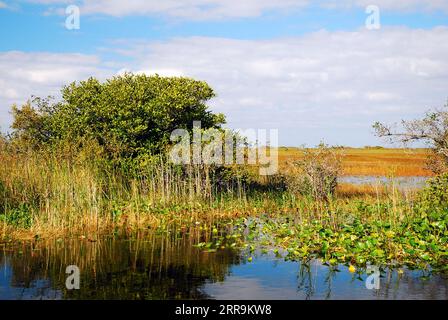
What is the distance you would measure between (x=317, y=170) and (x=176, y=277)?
490 inches

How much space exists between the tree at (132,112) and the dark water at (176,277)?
8.18 metres

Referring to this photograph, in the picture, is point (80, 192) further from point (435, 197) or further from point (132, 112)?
point (435, 197)

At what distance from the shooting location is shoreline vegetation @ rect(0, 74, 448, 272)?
12.6m

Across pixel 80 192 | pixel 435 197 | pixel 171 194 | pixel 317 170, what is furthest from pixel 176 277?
pixel 317 170

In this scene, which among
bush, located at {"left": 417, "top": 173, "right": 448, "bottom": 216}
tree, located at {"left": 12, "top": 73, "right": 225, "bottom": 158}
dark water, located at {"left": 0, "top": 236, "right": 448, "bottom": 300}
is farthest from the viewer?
tree, located at {"left": 12, "top": 73, "right": 225, "bottom": 158}

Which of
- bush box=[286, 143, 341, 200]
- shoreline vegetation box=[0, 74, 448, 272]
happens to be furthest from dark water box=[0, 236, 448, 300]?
bush box=[286, 143, 341, 200]

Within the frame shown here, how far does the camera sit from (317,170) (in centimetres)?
2159

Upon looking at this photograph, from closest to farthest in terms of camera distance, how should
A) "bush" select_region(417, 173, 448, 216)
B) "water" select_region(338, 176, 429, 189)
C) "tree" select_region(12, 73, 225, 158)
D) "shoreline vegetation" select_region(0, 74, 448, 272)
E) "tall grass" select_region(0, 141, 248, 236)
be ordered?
"shoreline vegetation" select_region(0, 74, 448, 272), "bush" select_region(417, 173, 448, 216), "tall grass" select_region(0, 141, 248, 236), "water" select_region(338, 176, 429, 189), "tree" select_region(12, 73, 225, 158)

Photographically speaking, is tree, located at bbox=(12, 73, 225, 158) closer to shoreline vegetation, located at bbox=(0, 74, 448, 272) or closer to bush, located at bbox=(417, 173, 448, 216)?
shoreline vegetation, located at bbox=(0, 74, 448, 272)

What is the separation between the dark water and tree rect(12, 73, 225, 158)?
26.8 feet

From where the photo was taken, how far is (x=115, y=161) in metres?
20.7

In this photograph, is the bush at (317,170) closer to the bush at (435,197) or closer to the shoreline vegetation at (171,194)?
the shoreline vegetation at (171,194)

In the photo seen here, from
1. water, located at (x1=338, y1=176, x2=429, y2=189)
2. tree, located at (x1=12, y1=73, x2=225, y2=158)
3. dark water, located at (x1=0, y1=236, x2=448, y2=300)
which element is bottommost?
dark water, located at (x1=0, y1=236, x2=448, y2=300)
